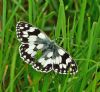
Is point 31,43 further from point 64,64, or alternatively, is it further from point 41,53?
point 64,64

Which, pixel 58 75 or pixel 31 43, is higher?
pixel 31 43

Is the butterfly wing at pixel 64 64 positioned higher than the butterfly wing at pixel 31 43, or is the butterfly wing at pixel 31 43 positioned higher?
the butterfly wing at pixel 31 43

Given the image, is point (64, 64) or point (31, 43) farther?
point (31, 43)

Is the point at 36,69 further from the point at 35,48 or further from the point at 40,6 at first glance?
the point at 40,6

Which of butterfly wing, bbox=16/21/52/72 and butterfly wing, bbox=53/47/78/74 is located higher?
butterfly wing, bbox=16/21/52/72

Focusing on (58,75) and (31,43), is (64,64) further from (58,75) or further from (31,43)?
(31,43)

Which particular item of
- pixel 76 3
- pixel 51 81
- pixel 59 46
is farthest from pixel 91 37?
pixel 76 3

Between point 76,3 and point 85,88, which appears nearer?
point 85,88

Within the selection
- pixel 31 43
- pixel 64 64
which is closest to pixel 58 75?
pixel 64 64
